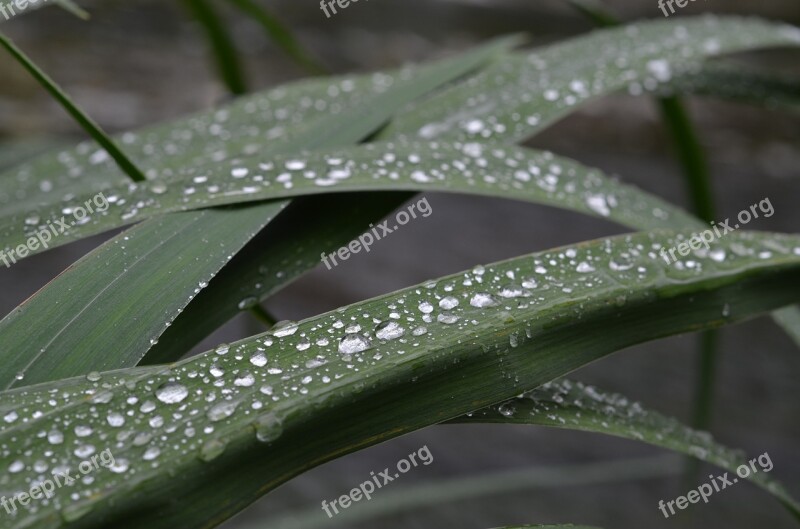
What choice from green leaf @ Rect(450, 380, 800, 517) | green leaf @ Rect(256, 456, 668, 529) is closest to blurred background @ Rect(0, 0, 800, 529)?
green leaf @ Rect(256, 456, 668, 529)

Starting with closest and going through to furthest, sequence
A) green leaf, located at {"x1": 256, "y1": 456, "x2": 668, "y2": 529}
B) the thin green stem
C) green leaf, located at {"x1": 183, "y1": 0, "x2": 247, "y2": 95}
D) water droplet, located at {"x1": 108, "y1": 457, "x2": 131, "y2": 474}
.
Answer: water droplet, located at {"x1": 108, "y1": 457, "x2": 131, "y2": 474} → the thin green stem → green leaf, located at {"x1": 183, "y1": 0, "x2": 247, "y2": 95} → green leaf, located at {"x1": 256, "y1": 456, "x2": 668, "y2": 529}

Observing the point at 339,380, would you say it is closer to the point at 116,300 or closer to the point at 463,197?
the point at 116,300

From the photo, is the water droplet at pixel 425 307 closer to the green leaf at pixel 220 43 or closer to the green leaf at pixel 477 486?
the green leaf at pixel 220 43

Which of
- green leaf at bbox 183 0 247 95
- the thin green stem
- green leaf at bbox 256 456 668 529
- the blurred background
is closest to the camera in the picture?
the thin green stem

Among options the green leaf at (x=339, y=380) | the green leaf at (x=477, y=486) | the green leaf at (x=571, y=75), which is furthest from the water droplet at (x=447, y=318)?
the green leaf at (x=477, y=486)

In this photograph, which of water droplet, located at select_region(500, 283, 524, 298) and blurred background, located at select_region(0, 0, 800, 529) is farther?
blurred background, located at select_region(0, 0, 800, 529)

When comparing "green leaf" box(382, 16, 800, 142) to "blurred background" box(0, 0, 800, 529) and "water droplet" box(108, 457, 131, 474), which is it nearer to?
"water droplet" box(108, 457, 131, 474)

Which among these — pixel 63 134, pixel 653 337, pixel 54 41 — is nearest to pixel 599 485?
pixel 653 337
